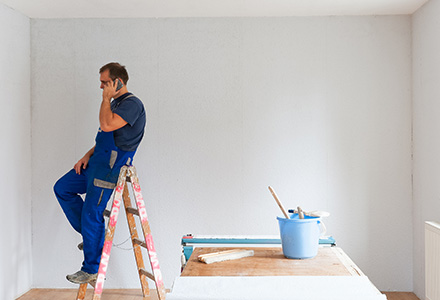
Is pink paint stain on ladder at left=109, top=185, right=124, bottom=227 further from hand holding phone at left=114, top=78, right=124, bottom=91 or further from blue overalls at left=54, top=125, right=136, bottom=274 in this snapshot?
hand holding phone at left=114, top=78, right=124, bottom=91

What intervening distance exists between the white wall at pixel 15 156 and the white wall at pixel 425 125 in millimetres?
3408

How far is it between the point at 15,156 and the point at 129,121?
128 cm

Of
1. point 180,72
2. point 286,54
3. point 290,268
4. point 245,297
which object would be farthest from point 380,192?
point 245,297

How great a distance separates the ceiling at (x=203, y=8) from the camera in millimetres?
3775

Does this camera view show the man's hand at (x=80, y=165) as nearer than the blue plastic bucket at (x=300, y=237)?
No

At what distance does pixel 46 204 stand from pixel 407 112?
3.33 meters

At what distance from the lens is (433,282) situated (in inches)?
132

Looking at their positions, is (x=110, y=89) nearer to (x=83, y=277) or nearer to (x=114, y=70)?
(x=114, y=70)

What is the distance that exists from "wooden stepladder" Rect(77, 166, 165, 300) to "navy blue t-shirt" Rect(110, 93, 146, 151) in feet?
0.62

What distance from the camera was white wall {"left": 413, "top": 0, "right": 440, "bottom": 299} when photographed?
362cm

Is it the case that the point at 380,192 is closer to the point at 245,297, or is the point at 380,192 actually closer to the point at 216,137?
the point at 216,137

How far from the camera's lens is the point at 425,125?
383 cm

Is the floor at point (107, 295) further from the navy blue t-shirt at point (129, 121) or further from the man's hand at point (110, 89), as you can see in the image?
the man's hand at point (110, 89)

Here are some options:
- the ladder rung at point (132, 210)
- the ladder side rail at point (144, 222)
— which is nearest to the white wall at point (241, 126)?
the ladder rung at point (132, 210)
